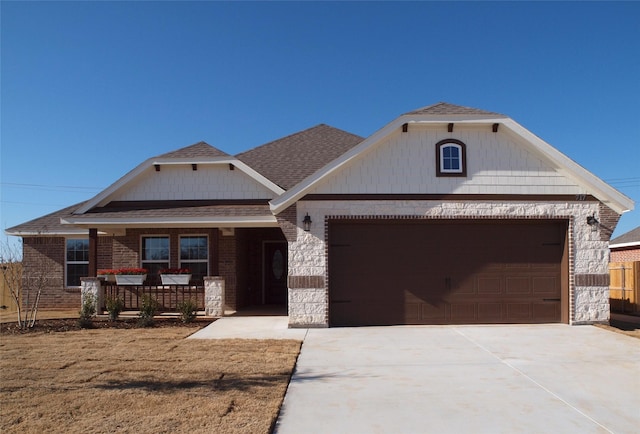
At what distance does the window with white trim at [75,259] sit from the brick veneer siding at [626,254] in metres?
22.0

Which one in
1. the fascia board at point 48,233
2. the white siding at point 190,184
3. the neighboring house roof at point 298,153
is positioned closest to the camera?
the white siding at point 190,184

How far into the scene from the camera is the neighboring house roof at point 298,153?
56.0ft

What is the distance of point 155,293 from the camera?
15.2 metres

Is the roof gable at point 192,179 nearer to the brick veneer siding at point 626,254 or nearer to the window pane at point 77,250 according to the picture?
the window pane at point 77,250

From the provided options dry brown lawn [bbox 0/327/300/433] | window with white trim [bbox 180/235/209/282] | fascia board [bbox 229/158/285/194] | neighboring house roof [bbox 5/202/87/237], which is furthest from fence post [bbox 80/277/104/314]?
fascia board [bbox 229/158/285/194]

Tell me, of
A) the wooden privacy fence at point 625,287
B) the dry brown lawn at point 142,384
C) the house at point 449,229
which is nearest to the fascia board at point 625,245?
the wooden privacy fence at point 625,287

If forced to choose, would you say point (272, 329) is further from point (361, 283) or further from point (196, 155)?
point (196, 155)

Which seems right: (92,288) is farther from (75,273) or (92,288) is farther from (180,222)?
(75,273)

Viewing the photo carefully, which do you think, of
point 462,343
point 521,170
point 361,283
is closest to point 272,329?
point 361,283

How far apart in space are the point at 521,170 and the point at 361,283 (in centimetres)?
480

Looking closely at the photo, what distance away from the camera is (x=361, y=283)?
1275cm

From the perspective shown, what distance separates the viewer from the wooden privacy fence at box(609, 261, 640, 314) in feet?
52.3

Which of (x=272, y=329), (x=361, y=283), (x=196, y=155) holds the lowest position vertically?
(x=272, y=329)

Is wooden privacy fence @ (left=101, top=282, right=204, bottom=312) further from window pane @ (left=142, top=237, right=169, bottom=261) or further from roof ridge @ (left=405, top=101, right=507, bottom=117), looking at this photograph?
roof ridge @ (left=405, top=101, right=507, bottom=117)
